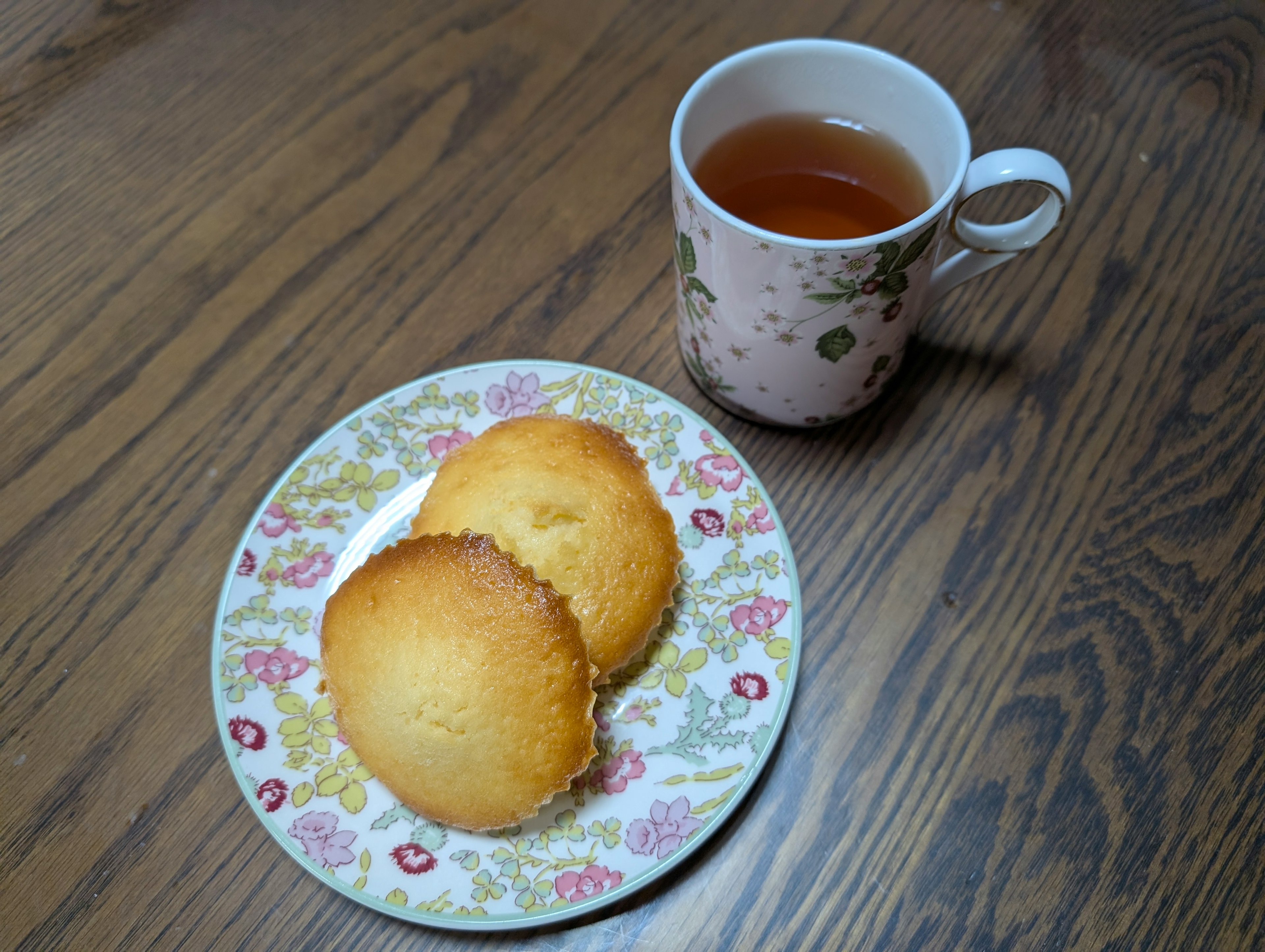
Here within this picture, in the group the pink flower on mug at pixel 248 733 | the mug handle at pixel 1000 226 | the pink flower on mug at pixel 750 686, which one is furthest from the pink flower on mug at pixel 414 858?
the mug handle at pixel 1000 226

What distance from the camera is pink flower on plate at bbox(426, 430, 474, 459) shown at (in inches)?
31.3

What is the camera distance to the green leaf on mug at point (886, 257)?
24.8 inches

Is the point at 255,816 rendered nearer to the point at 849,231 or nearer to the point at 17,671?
the point at 17,671

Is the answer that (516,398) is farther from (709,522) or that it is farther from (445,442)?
(709,522)

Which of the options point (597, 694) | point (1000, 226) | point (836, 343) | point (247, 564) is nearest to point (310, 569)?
point (247, 564)

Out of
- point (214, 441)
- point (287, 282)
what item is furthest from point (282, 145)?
point (214, 441)

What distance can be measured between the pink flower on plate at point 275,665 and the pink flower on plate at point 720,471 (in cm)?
37

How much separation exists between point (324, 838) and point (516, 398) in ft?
1.30

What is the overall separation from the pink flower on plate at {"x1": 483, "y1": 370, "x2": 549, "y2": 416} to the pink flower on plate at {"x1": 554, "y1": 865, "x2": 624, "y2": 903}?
1.29ft

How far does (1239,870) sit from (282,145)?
1.16 m

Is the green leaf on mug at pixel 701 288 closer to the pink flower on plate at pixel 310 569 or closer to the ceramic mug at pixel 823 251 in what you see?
the ceramic mug at pixel 823 251

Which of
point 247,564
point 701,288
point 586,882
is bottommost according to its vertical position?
point 586,882

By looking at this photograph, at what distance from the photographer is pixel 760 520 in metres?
0.74

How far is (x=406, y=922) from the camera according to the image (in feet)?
2.14
